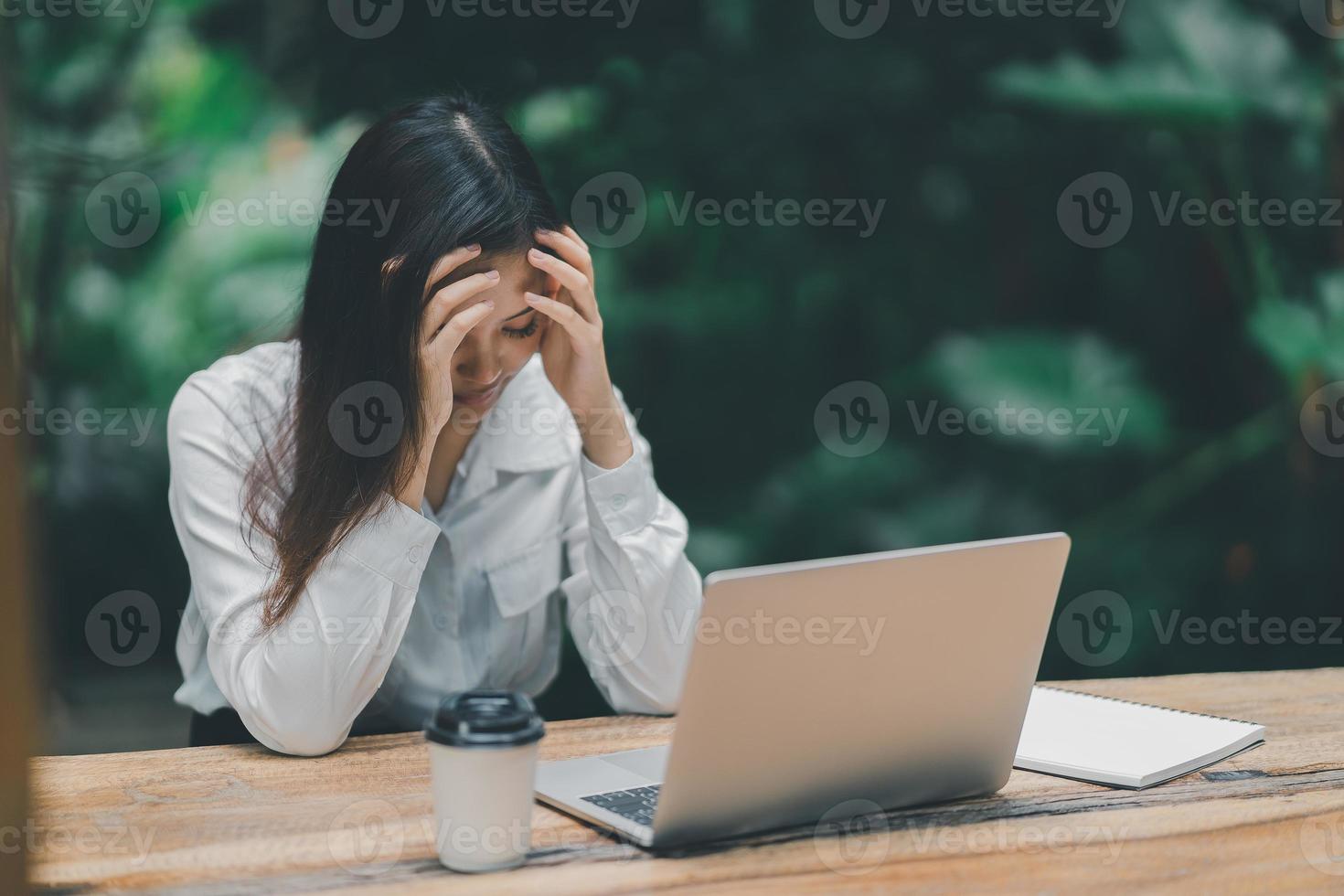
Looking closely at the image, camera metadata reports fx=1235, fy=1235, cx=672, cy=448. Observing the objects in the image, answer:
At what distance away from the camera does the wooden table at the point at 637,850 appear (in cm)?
90

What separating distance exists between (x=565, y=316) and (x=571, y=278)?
0.16ft

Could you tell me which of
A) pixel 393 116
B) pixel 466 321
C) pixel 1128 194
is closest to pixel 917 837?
pixel 466 321

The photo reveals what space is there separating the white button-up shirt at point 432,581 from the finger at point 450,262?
26cm

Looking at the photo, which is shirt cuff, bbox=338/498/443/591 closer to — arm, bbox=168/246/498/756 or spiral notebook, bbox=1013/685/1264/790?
arm, bbox=168/246/498/756

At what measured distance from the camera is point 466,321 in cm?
142

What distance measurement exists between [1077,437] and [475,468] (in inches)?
62.7

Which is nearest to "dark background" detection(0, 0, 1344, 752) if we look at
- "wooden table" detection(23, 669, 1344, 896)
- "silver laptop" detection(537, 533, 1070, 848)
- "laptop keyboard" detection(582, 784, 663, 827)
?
"wooden table" detection(23, 669, 1344, 896)

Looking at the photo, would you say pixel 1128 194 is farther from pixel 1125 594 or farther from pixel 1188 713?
pixel 1188 713

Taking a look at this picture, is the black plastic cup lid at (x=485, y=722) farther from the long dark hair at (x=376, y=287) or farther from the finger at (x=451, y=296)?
the finger at (x=451, y=296)

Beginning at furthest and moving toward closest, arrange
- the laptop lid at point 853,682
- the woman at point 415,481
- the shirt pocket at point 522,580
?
the shirt pocket at point 522,580
the woman at point 415,481
the laptop lid at point 853,682

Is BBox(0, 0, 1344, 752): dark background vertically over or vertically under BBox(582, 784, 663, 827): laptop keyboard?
over

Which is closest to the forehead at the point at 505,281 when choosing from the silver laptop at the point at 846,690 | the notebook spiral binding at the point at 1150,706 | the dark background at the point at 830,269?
the silver laptop at the point at 846,690

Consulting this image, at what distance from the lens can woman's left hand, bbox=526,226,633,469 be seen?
1538 millimetres

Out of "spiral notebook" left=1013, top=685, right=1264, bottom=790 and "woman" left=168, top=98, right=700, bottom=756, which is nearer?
"spiral notebook" left=1013, top=685, right=1264, bottom=790
